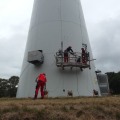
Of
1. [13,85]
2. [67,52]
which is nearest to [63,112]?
[67,52]

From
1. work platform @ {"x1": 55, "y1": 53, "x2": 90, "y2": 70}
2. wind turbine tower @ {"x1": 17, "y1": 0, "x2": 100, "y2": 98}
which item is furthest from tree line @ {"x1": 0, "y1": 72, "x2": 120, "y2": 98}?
work platform @ {"x1": 55, "y1": 53, "x2": 90, "y2": 70}

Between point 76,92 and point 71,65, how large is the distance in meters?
2.09

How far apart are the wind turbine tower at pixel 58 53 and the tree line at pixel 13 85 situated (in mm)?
37709

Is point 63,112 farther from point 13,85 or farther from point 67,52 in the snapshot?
point 13,85

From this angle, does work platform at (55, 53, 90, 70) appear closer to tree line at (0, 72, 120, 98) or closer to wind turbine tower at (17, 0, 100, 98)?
wind turbine tower at (17, 0, 100, 98)

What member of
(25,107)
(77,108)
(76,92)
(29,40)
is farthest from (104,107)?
(29,40)

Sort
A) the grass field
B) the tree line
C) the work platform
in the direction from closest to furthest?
the grass field → the work platform → the tree line

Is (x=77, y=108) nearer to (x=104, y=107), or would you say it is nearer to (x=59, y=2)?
(x=104, y=107)

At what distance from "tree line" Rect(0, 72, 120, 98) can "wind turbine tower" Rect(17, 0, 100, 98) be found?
37709 millimetres

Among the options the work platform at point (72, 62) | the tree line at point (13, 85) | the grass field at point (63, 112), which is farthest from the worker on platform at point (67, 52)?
the tree line at point (13, 85)

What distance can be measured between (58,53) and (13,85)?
5469 cm

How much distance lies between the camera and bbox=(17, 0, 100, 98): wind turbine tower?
21.8 meters

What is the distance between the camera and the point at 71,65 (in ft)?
72.1

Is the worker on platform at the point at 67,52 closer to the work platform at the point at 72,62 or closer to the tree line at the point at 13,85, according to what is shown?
the work platform at the point at 72,62
